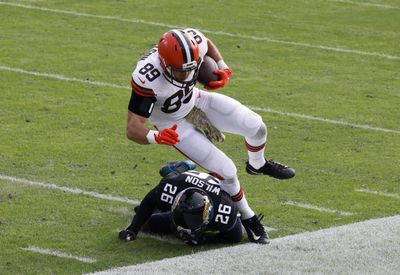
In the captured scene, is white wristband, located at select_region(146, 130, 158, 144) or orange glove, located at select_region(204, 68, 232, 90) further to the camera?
orange glove, located at select_region(204, 68, 232, 90)

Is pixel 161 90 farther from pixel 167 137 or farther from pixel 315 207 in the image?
pixel 315 207

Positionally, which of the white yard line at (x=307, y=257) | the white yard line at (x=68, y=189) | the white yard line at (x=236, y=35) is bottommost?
the white yard line at (x=236, y=35)

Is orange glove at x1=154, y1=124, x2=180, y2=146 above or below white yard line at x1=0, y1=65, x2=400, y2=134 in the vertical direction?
above

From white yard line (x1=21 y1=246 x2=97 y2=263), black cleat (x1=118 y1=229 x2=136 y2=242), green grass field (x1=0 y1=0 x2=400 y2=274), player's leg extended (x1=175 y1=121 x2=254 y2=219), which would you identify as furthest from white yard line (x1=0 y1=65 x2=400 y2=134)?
white yard line (x1=21 y1=246 x2=97 y2=263)

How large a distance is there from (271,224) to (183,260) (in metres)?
1.08

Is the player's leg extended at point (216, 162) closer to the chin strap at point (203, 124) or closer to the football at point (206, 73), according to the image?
the chin strap at point (203, 124)

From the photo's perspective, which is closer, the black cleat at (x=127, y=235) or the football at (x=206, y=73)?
the black cleat at (x=127, y=235)

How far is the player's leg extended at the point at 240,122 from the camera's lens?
8023 millimetres

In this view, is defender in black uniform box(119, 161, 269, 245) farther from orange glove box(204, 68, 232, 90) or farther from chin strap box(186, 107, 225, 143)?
orange glove box(204, 68, 232, 90)

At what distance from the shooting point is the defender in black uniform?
7.39m

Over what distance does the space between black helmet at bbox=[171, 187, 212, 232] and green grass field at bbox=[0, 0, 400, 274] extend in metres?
0.20

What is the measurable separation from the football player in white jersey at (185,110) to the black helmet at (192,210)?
33 cm

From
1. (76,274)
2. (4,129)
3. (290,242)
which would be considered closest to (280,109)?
(4,129)

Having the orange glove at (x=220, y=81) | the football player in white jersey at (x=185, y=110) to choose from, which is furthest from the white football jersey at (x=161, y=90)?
the orange glove at (x=220, y=81)
